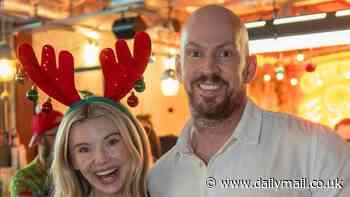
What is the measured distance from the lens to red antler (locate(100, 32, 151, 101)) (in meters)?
1.89

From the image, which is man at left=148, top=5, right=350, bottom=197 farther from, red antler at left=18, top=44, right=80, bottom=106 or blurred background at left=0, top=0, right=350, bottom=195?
blurred background at left=0, top=0, right=350, bottom=195

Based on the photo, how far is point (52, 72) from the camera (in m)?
1.85

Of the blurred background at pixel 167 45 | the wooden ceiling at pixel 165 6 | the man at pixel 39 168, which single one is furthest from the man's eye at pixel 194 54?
the wooden ceiling at pixel 165 6

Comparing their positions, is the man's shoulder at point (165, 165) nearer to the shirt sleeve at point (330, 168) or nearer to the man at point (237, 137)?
the man at point (237, 137)

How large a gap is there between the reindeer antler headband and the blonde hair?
0.04m

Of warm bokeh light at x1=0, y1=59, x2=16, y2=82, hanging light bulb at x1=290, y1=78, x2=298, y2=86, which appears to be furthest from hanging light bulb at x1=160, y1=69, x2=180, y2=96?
hanging light bulb at x1=290, y1=78, x2=298, y2=86

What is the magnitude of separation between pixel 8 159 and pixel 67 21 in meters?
1.74

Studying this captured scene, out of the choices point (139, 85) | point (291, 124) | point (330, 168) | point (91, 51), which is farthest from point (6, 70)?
point (330, 168)

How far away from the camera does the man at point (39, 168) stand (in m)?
3.08

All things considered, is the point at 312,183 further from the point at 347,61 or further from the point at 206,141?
the point at 347,61

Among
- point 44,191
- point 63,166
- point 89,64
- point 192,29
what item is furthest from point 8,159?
point 192,29

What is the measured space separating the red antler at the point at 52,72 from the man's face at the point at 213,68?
0.47 m

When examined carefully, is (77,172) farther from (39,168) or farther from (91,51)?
(91,51)

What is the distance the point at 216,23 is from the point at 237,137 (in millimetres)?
356
